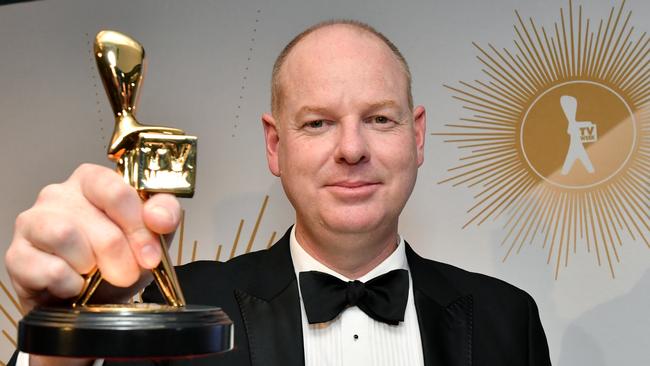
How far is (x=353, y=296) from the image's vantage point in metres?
1.91

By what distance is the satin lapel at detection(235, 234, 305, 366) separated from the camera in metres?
1.80

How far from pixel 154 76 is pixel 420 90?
0.98 meters

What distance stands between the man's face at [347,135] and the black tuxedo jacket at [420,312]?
0.63 ft

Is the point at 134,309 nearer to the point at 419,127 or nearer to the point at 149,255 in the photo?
the point at 149,255

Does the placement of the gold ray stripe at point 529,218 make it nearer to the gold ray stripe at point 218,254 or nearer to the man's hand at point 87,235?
the gold ray stripe at point 218,254

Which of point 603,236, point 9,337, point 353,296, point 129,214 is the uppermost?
point 129,214

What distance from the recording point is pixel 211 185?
2.65 metres

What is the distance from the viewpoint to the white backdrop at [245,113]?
7.63 ft

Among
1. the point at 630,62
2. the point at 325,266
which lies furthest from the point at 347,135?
the point at 630,62

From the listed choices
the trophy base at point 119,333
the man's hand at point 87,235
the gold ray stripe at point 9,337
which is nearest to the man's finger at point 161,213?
the man's hand at point 87,235

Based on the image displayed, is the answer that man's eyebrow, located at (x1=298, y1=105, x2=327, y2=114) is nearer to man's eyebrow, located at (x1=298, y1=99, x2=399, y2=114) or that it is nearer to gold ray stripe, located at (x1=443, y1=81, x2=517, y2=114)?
man's eyebrow, located at (x1=298, y1=99, x2=399, y2=114)

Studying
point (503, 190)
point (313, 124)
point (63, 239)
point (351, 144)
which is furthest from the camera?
point (503, 190)

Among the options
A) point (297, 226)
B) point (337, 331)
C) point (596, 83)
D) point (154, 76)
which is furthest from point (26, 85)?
point (596, 83)

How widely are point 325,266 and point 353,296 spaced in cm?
15
